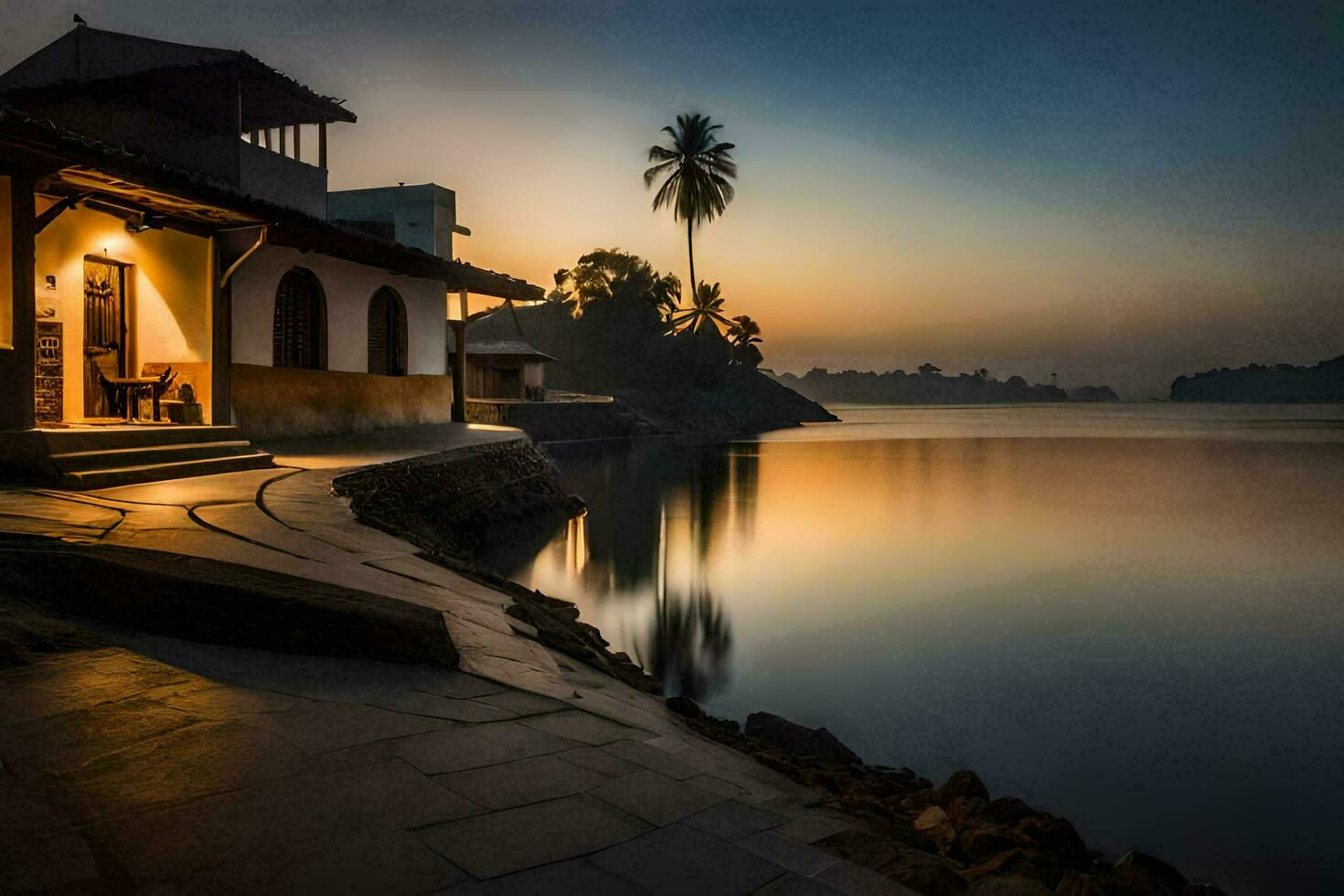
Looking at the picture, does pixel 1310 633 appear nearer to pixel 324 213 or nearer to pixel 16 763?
pixel 16 763

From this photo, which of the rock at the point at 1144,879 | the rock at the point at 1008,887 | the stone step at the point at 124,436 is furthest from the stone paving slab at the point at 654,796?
the stone step at the point at 124,436

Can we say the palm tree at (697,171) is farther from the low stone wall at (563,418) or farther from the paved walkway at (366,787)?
the paved walkway at (366,787)

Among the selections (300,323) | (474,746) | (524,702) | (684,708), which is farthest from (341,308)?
(474,746)

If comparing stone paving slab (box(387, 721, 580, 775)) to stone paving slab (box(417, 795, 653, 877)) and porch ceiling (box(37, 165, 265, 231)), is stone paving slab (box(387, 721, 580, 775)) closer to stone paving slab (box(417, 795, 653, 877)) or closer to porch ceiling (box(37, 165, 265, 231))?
stone paving slab (box(417, 795, 653, 877))

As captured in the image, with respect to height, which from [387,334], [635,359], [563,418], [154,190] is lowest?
[563,418]

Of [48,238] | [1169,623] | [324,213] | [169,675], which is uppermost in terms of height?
[324,213]

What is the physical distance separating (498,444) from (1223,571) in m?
14.1

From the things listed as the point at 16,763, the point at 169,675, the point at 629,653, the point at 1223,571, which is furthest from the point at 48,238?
the point at 1223,571

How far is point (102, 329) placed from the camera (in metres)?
12.4

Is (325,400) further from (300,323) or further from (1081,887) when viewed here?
(1081,887)

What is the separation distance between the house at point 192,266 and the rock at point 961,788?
30.2ft

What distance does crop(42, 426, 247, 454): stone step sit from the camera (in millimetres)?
8781

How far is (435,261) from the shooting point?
59.9 feet

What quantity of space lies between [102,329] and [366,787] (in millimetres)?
12446
